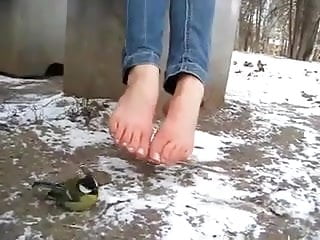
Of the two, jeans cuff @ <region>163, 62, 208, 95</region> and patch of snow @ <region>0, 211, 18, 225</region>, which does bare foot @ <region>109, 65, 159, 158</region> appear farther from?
patch of snow @ <region>0, 211, 18, 225</region>

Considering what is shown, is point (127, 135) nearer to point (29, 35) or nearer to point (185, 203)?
point (185, 203)

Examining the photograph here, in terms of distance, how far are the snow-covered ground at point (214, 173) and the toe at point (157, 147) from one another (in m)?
0.06

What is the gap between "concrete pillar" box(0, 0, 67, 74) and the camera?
73.9 inches

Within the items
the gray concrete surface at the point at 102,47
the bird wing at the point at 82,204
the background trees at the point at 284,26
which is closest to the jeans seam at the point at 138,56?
the bird wing at the point at 82,204

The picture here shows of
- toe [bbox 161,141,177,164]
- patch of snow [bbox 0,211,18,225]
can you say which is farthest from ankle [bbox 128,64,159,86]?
patch of snow [bbox 0,211,18,225]

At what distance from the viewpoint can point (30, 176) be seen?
107 cm

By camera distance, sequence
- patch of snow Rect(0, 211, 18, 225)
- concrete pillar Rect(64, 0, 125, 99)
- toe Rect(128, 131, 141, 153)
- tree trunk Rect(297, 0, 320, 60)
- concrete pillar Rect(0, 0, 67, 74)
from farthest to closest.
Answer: tree trunk Rect(297, 0, 320, 60)
concrete pillar Rect(0, 0, 67, 74)
concrete pillar Rect(64, 0, 125, 99)
toe Rect(128, 131, 141, 153)
patch of snow Rect(0, 211, 18, 225)

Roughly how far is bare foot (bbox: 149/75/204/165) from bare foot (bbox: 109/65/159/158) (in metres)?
0.02

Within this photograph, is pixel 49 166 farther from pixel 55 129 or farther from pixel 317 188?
pixel 317 188

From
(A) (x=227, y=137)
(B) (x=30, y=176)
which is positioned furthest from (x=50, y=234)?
(A) (x=227, y=137)

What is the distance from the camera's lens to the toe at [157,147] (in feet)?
3.41

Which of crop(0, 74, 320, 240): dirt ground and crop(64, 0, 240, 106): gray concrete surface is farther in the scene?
crop(64, 0, 240, 106): gray concrete surface

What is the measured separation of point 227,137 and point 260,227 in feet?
1.47

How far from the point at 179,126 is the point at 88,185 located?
0.18 metres
